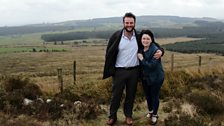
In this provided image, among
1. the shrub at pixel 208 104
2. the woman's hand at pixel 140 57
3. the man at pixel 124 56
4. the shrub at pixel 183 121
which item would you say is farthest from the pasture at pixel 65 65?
the woman's hand at pixel 140 57

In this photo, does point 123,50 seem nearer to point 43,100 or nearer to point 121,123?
point 121,123

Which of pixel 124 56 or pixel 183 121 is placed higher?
pixel 124 56

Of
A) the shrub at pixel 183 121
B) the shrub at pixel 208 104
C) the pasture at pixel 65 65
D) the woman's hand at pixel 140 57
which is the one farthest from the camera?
the pasture at pixel 65 65

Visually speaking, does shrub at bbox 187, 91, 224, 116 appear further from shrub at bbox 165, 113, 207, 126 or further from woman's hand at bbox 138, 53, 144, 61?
woman's hand at bbox 138, 53, 144, 61

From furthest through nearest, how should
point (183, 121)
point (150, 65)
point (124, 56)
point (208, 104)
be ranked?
point (208, 104)
point (183, 121)
point (124, 56)
point (150, 65)

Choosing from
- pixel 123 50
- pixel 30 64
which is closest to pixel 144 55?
pixel 123 50

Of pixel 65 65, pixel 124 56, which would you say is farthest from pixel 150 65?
pixel 65 65

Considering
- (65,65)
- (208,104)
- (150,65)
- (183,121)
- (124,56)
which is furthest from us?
(65,65)

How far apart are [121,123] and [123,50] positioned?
4.55 ft

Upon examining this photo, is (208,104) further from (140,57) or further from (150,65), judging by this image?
(140,57)

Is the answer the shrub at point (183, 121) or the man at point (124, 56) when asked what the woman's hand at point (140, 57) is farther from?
the shrub at point (183, 121)

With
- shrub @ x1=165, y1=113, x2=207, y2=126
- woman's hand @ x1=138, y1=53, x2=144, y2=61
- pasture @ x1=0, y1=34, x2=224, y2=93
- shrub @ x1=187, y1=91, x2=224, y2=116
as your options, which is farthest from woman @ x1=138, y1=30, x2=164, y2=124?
pasture @ x1=0, y1=34, x2=224, y2=93

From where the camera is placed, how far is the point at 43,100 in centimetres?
765

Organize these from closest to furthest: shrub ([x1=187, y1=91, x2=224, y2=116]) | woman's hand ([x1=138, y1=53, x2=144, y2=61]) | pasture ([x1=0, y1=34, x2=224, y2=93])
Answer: woman's hand ([x1=138, y1=53, x2=144, y2=61]) < shrub ([x1=187, y1=91, x2=224, y2=116]) < pasture ([x1=0, y1=34, x2=224, y2=93])
